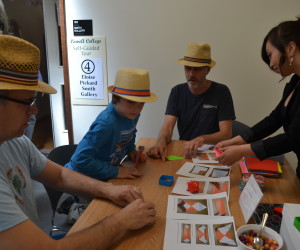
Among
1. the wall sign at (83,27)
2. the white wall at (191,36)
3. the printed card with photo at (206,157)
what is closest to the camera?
the printed card with photo at (206,157)

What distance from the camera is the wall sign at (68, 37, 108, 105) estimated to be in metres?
3.22

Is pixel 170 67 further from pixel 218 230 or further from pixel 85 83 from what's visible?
pixel 218 230

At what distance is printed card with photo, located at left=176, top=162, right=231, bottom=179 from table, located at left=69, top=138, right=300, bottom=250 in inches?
1.5

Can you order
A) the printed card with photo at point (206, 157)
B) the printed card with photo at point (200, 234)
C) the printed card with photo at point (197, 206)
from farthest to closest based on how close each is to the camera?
the printed card with photo at point (206, 157), the printed card with photo at point (197, 206), the printed card with photo at point (200, 234)

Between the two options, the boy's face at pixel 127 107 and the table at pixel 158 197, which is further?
the boy's face at pixel 127 107

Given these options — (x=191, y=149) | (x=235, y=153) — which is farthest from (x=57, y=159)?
(x=235, y=153)

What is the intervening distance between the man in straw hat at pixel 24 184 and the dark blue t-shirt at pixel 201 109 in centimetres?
132

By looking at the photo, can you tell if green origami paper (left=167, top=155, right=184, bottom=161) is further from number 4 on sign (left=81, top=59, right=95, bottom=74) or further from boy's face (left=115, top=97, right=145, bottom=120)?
number 4 on sign (left=81, top=59, right=95, bottom=74)

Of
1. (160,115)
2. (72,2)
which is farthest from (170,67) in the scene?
(72,2)

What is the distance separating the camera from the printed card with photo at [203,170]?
152cm

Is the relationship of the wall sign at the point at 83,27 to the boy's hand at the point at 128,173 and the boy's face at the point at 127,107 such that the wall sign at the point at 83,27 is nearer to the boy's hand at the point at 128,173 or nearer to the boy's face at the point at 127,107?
the boy's face at the point at 127,107

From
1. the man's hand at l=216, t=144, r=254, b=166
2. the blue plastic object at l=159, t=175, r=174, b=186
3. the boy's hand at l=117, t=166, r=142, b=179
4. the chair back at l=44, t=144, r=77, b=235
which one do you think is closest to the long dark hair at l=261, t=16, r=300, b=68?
the man's hand at l=216, t=144, r=254, b=166

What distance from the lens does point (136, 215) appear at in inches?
40.6

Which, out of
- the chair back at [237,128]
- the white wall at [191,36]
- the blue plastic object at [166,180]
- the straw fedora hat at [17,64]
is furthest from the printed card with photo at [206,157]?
the white wall at [191,36]
